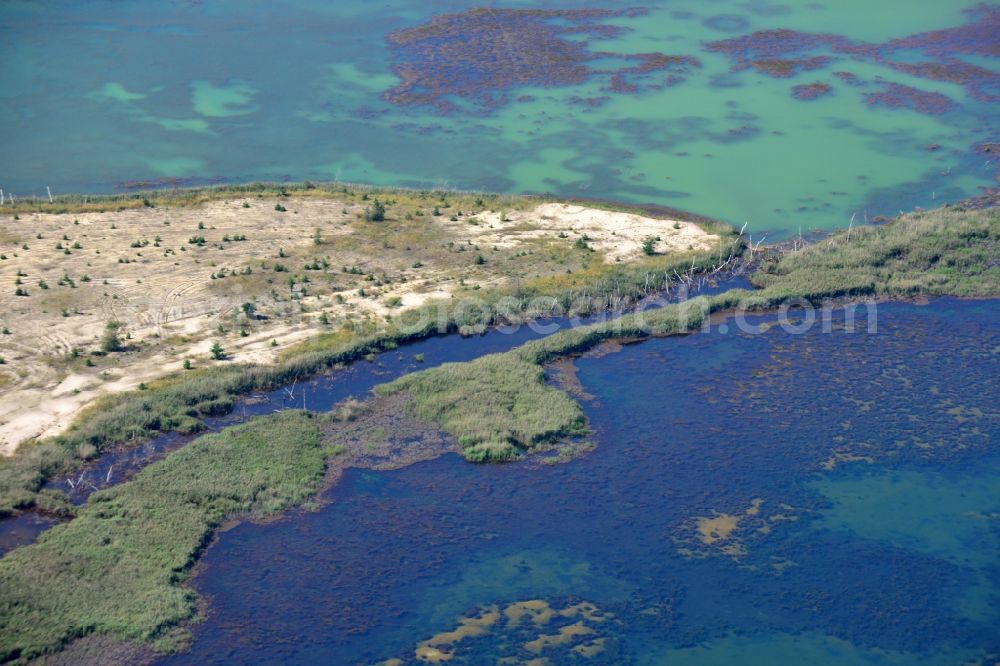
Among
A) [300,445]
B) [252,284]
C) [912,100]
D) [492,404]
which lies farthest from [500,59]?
[300,445]

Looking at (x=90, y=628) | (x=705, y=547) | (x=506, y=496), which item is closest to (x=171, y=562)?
(x=90, y=628)

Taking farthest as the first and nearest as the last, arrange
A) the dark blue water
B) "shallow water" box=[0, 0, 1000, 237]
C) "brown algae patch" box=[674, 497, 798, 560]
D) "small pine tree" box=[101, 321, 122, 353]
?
"shallow water" box=[0, 0, 1000, 237]
"small pine tree" box=[101, 321, 122, 353]
the dark blue water
"brown algae patch" box=[674, 497, 798, 560]

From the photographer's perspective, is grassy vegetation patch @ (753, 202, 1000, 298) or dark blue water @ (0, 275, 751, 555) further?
A: grassy vegetation patch @ (753, 202, 1000, 298)

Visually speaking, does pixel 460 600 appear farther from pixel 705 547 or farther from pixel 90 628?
pixel 90 628

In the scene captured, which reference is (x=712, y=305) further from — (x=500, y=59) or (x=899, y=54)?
(x=899, y=54)

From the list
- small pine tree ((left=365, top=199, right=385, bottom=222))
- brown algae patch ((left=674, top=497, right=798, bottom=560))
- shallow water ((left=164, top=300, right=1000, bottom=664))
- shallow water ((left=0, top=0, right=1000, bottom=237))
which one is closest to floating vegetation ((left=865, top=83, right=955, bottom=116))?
shallow water ((left=0, top=0, right=1000, bottom=237))

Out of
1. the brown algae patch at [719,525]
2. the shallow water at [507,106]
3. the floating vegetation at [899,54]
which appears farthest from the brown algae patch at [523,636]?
the floating vegetation at [899,54]

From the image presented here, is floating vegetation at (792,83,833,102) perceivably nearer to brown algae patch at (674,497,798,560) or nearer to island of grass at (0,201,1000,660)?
island of grass at (0,201,1000,660)
